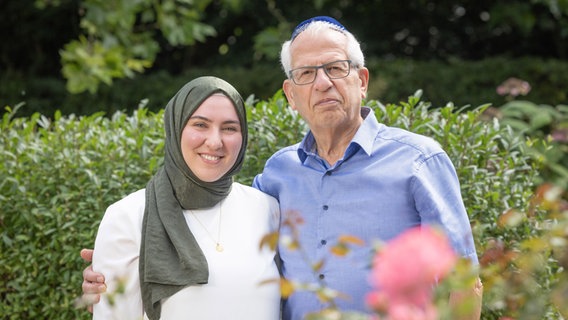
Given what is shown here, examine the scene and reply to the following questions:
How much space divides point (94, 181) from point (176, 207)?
50.4 inches

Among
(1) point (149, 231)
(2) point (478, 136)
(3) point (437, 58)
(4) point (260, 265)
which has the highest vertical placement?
(1) point (149, 231)

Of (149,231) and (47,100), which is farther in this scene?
(47,100)

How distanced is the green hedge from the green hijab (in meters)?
1.07

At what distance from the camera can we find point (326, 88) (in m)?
A: 2.71

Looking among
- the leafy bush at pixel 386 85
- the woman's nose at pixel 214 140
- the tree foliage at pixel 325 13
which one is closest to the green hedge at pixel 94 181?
the woman's nose at pixel 214 140

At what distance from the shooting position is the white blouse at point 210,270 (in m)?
2.58

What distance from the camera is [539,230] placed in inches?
151

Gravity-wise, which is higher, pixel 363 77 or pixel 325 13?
pixel 363 77

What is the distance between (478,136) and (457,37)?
668cm

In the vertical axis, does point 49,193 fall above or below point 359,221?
above

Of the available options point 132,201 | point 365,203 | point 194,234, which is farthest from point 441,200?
point 132,201

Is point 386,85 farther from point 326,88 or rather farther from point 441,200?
point 441,200

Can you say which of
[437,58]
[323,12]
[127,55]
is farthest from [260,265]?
[437,58]

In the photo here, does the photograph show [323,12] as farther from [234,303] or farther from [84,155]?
[234,303]
